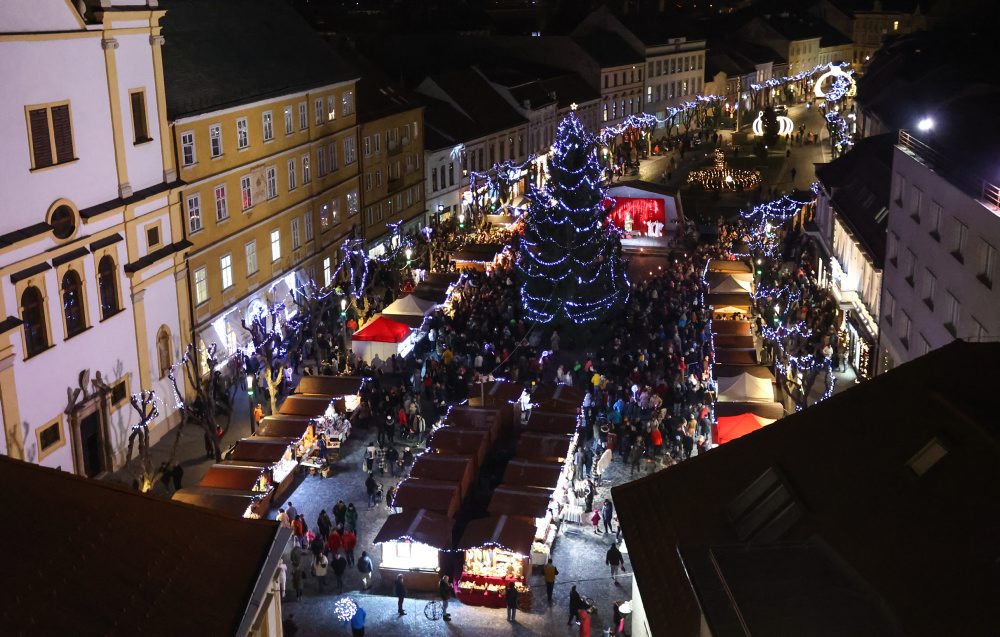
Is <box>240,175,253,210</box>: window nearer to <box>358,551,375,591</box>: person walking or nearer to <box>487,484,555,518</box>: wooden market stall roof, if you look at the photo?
<box>487,484,555,518</box>: wooden market stall roof

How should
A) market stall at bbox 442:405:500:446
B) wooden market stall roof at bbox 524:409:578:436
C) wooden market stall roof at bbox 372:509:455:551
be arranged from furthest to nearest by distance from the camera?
market stall at bbox 442:405:500:446, wooden market stall roof at bbox 524:409:578:436, wooden market stall roof at bbox 372:509:455:551

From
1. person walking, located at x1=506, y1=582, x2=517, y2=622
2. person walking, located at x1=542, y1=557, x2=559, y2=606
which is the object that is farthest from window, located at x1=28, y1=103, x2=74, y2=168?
person walking, located at x1=542, y1=557, x2=559, y2=606

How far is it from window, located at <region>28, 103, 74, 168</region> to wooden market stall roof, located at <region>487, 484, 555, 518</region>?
13.1 meters

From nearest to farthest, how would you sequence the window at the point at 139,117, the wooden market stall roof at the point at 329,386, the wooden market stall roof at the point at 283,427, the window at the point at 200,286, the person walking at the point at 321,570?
the person walking at the point at 321,570 → the wooden market stall roof at the point at 283,427 → the window at the point at 139,117 → the wooden market stall roof at the point at 329,386 → the window at the point at 200,286

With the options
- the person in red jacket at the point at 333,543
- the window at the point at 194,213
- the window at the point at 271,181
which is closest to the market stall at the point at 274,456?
the person in red jacket at the point at 333,543

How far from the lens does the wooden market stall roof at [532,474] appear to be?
26266mm

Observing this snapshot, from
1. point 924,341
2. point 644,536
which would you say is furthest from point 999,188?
point 644,536

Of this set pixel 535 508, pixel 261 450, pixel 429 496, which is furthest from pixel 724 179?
pixel 429 496

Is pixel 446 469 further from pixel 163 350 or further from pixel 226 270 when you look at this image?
pixel 226 270

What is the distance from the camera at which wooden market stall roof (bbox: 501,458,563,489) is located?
86.2ft

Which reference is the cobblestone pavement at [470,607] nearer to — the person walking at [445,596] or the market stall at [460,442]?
the person walking at [445,596]

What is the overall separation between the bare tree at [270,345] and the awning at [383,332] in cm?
249

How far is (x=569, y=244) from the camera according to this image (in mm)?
41125

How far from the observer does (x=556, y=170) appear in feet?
134
